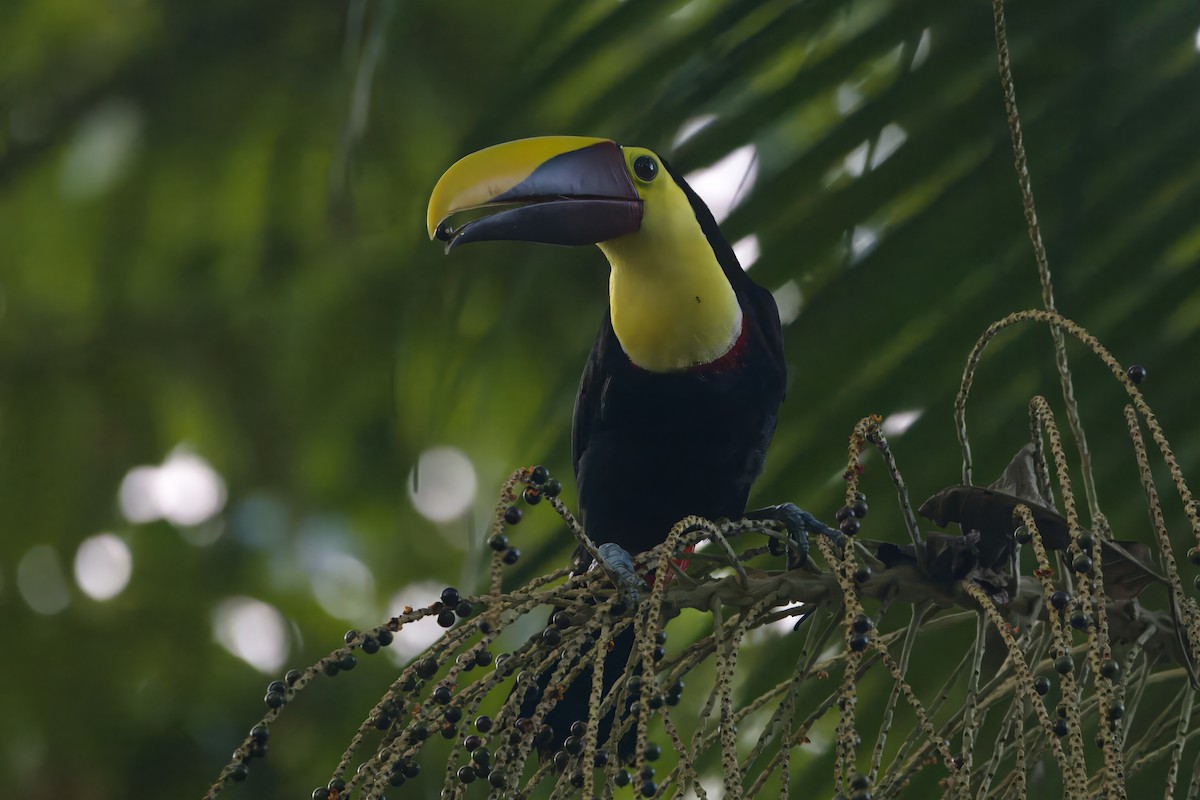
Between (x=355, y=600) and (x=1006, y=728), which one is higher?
(x=355, y=600)

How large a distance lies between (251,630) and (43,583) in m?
0.61

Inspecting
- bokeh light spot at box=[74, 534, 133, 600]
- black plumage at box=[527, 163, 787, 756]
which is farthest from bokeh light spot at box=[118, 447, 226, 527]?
black plumage at box=[527, 163, 787, 756]

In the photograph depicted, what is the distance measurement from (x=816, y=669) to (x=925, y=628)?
10 centimetres

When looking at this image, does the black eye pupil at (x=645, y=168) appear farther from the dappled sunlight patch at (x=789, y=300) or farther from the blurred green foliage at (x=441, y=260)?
the dappled sunlight patch at (x=789, y=300)

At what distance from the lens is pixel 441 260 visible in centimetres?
137

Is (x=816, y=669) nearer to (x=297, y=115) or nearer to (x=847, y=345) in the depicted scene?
(x=847, y=345)

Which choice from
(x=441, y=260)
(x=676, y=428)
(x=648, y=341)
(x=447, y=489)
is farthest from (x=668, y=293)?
(x=447, y=489)

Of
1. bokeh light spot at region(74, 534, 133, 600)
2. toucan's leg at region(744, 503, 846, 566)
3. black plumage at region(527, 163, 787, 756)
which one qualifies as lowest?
toucan's leg at region(744, 503, 846, 566)

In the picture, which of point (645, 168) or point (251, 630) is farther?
point (251, 630)

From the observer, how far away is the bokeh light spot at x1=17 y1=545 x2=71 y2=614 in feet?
12.5

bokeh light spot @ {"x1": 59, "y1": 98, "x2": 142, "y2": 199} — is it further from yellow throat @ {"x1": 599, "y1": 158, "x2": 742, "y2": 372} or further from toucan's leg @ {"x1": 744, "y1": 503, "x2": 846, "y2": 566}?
toucan's leg @ {"x1": 744, "y1": 503, "x2": 846, "y2": 566}

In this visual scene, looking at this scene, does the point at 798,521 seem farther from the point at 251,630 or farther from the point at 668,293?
the point at 251,630

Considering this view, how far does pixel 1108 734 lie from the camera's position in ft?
2.12

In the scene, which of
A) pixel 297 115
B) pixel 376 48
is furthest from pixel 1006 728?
pixel 297 115
